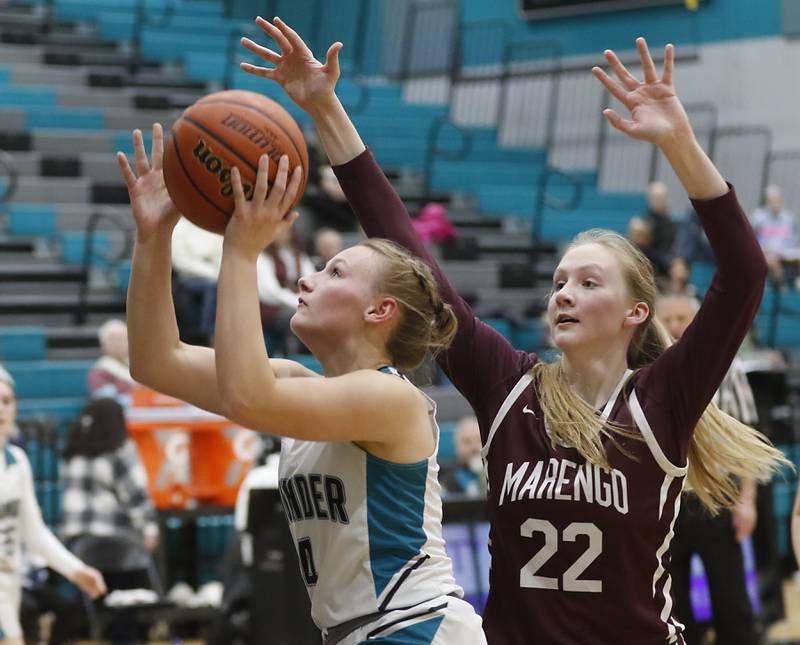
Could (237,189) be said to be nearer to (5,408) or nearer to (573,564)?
(573,564)

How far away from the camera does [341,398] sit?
2.82 m

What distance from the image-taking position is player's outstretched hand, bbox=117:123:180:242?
317cm

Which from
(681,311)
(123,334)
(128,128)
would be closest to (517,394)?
(681,311)

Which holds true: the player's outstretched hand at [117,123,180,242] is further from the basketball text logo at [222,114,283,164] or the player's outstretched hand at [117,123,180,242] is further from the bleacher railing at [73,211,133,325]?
the bleacher railing at [73,211,133,325]

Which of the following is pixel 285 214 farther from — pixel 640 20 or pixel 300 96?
pixel 640 20

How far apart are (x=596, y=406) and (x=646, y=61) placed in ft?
2.68

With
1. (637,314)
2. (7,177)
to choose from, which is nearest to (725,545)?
(637,314)

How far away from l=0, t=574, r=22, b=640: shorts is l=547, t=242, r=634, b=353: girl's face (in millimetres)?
3207

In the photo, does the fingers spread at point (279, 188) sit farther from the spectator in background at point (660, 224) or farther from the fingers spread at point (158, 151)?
the spectator in background at point (660, 224)

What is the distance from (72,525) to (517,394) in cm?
455

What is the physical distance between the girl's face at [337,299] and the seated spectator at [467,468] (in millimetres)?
5024

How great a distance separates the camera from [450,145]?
1562 centimetres

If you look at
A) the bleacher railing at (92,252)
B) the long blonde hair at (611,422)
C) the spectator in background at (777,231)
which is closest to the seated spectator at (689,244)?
the spectator in background at (777,231)

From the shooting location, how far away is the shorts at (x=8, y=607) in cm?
574
